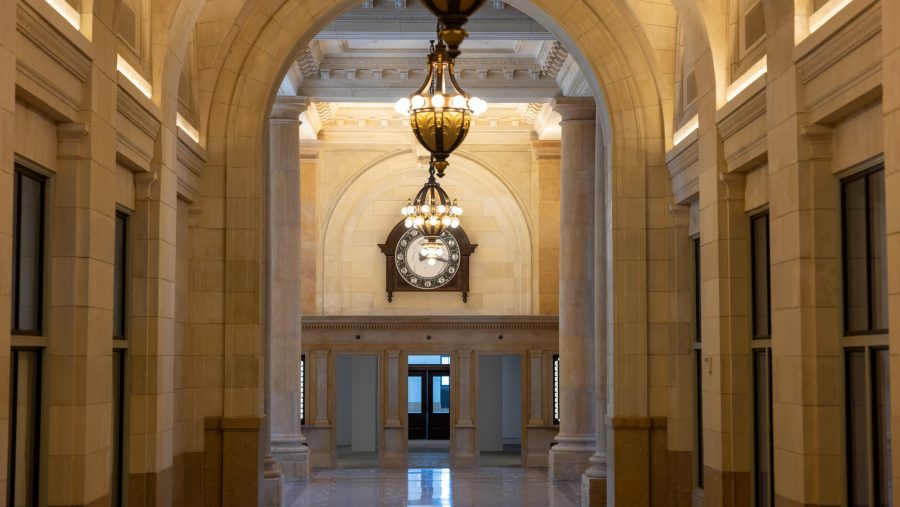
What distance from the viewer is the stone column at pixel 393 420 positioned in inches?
912

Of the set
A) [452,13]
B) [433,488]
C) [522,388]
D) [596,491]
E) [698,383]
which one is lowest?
[433,488]

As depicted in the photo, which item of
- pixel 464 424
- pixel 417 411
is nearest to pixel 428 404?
pixel 417 411

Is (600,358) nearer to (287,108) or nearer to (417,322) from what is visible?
(287,108)

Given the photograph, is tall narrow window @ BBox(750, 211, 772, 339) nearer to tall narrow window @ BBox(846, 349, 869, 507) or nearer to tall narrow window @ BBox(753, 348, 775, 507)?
tall narrow window @ BBox(753, 348, 775, 507)

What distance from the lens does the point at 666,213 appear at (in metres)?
12.5

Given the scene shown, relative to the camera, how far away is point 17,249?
7.36 meters

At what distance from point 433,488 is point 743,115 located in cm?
1066

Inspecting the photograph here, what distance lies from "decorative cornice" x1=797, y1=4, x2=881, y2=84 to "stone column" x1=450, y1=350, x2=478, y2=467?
16.3m

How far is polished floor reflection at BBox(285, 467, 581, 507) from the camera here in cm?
1681

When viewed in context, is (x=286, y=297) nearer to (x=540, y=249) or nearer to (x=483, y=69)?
(x=483, y=69)

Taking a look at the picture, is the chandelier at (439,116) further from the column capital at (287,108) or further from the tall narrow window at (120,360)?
the column capital at (287,108)

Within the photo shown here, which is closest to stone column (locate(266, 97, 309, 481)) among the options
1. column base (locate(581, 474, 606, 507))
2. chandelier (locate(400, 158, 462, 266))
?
chandelier (locate(400, 158, 462, 266))

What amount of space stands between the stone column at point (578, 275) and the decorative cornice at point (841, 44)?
11219 millimetres

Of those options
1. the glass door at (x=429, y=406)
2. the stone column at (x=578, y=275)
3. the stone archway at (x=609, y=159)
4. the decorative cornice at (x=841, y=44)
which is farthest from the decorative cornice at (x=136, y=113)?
the glass door at (x=429, y=406)
